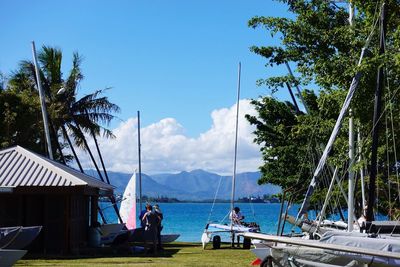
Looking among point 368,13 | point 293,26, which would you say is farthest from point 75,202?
point 368,13

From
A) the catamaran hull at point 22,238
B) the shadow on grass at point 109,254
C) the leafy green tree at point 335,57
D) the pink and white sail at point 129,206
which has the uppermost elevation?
the leafy green tree at point 335,57

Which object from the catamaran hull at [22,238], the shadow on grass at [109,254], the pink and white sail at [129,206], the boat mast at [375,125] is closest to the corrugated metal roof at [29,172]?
the shadow on grass at [109,254]

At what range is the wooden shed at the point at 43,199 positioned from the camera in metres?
22.1

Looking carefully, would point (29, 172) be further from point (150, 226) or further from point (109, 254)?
point (150, 226)

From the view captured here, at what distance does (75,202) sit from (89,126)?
13.1m

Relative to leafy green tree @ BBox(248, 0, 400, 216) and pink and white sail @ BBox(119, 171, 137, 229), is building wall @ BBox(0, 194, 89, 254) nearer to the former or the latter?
leafy green tree @ BBox(248, 0, 400, 216)

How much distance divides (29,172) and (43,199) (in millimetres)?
1065

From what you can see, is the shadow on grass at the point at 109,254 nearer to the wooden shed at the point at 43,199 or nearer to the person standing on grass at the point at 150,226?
the person standing on grass at the point at 150,226

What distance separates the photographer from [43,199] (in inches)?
922

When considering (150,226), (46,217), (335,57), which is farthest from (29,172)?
(335,57)

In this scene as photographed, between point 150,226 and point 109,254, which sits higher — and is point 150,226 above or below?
above

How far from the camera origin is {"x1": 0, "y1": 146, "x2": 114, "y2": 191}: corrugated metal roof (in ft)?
72.5

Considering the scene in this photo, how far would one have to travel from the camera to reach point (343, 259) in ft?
39.1

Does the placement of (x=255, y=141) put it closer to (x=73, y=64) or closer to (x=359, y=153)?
(x=73, y=64)
